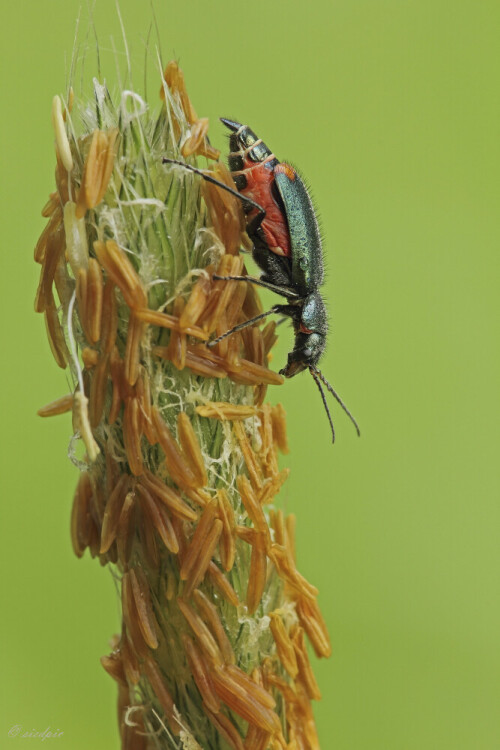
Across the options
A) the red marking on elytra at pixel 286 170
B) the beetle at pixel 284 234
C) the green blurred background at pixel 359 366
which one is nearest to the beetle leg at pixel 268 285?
the beetle at pixel 284 234

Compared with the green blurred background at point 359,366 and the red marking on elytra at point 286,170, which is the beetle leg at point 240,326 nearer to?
the red marking on elytra at point 286,170

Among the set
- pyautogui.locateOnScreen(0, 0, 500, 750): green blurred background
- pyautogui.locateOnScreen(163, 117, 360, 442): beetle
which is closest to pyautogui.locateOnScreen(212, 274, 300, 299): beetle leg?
pyautogui.locateOnScreen(163, 117, 360, 442): beetle

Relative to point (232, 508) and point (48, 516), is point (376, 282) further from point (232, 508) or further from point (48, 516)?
point (232, 508)

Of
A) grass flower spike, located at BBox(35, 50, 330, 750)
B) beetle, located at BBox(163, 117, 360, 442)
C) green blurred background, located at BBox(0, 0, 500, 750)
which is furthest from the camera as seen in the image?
green blurred background, located at BBox(0, 0, 500, 750)

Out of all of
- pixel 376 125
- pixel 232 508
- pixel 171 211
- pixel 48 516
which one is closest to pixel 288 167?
pixel 171 211

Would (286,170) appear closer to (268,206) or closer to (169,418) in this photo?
(268,206)

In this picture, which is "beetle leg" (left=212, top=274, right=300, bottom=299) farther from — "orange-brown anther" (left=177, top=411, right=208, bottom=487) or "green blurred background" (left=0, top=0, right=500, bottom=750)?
"green blurred background" (left=0, top=0, right=500, bottom=750)
